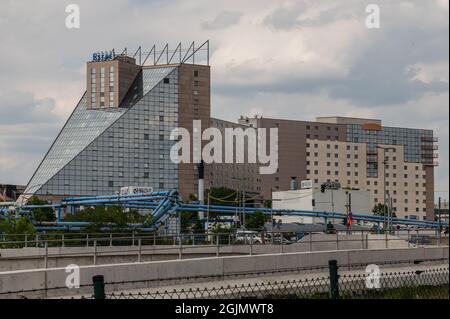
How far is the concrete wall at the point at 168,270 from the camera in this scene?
715 inches

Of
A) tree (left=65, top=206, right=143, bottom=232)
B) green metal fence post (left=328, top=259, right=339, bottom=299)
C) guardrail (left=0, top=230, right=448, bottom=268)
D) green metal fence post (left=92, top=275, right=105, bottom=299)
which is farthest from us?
tree (left=65, top=206, right=143, bottom=232)

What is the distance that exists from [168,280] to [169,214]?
63.2 m

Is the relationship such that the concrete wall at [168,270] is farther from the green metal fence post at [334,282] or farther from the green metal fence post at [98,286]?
the green metal fence post at [98,286]

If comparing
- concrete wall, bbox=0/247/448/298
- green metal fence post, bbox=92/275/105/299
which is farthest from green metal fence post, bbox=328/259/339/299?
concrete wall, bbox=0/247/448/298

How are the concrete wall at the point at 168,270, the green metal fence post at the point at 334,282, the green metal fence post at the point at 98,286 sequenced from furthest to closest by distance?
the concrete wall at the point at 168,270 < the green metal fence post at the point at 334,282 < the green metal fence post at the point at 98,286

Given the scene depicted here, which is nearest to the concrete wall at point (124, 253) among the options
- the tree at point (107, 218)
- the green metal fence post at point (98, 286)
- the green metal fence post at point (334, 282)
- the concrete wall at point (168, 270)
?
the concrete wall at point (168, 270)

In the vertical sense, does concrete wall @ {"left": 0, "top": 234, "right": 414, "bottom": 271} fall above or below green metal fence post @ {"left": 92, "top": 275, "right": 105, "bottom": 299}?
below

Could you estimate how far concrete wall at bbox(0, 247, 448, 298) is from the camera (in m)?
18.2

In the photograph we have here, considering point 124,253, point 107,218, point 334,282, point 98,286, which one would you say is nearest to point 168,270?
point 334,282

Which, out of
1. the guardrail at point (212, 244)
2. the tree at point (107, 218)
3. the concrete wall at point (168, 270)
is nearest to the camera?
the concrete wall at point (168, 270)

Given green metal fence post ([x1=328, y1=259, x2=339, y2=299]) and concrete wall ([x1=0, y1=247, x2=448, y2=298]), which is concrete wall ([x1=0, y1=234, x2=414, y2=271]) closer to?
concrete wall ([x1=0, y1=247, x2=448, y2=298])
